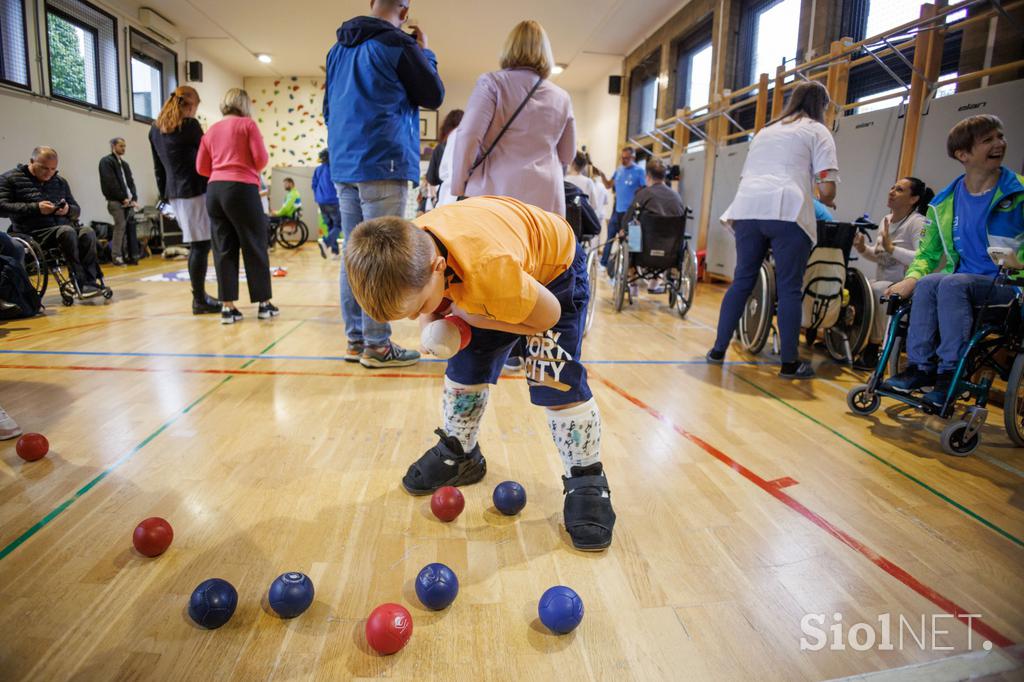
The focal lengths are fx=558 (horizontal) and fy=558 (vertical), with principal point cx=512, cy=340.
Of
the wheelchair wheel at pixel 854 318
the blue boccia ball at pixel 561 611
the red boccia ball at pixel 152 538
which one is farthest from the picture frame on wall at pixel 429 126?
the blue boccia ball at pixel 561 611

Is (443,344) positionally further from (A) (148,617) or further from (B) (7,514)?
(B) (7,514)

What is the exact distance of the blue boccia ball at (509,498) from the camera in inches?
57.2

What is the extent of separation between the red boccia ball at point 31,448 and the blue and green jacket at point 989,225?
3.11 metres

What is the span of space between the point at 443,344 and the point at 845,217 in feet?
13.6

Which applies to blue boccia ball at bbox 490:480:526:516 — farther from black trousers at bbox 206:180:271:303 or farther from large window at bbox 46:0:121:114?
large window at bbox 46:0:121:114

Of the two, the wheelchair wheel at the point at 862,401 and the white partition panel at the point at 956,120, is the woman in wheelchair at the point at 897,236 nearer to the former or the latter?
the white partition panel at the point at 956,120

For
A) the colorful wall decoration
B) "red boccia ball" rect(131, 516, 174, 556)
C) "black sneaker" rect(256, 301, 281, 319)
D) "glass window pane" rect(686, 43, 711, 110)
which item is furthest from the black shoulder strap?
the colorful wall decoration

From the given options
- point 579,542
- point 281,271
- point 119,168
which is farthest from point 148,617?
point 119,168

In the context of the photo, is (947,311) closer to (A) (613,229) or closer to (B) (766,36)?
(A) (613,229)

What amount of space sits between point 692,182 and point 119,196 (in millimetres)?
6807

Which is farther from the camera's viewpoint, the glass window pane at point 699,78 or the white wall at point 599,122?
the white wall at point 599,122

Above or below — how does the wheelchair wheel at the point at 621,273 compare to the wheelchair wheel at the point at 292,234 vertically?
below

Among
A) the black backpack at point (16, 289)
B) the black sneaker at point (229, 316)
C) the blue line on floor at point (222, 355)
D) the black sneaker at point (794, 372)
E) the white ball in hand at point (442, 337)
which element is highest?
the white ball in hand at point (442, 337)

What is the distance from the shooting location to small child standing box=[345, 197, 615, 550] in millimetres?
926
